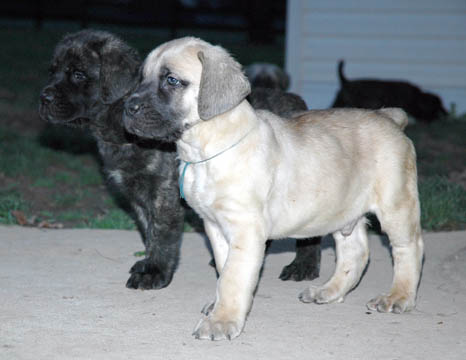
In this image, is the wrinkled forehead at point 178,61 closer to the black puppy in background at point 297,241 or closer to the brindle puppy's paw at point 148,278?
the black puppy in background at point 297,241

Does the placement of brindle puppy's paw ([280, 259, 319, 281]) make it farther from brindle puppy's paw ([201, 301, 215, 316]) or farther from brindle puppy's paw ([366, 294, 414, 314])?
brindle puppy's paw ([201, 301, 215, 316])

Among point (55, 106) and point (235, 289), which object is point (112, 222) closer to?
point (55, 106)

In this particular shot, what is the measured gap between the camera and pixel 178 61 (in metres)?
4.32

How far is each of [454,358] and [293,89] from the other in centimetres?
932

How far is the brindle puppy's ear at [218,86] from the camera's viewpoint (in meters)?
4.21

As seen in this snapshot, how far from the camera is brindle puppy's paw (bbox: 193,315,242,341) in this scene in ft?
13.3

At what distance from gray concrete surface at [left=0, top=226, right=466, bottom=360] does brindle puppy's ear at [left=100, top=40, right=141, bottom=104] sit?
4.11 feet

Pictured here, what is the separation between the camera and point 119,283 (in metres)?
5.21

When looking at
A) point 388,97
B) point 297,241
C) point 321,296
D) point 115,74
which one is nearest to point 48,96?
point 115,74

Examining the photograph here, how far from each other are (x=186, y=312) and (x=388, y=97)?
27.5 feet

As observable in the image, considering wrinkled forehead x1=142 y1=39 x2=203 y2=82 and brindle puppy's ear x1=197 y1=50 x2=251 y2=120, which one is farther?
wrinkled forehead x1=142 y1=39 x2=203 y2=82

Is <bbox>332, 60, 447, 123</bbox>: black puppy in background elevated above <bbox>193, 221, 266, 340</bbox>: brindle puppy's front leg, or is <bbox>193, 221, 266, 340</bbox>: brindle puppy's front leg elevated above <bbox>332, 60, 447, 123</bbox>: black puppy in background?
<bbox>193, 221, 266, 340</bbox>: brindle puppy's front leg

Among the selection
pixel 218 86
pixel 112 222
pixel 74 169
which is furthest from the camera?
pixel 74 169

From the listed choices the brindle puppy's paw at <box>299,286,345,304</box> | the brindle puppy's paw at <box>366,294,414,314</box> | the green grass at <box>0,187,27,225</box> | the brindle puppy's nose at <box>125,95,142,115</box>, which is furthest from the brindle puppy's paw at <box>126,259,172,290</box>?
the green grass at <box>0,187,27,225</box>
